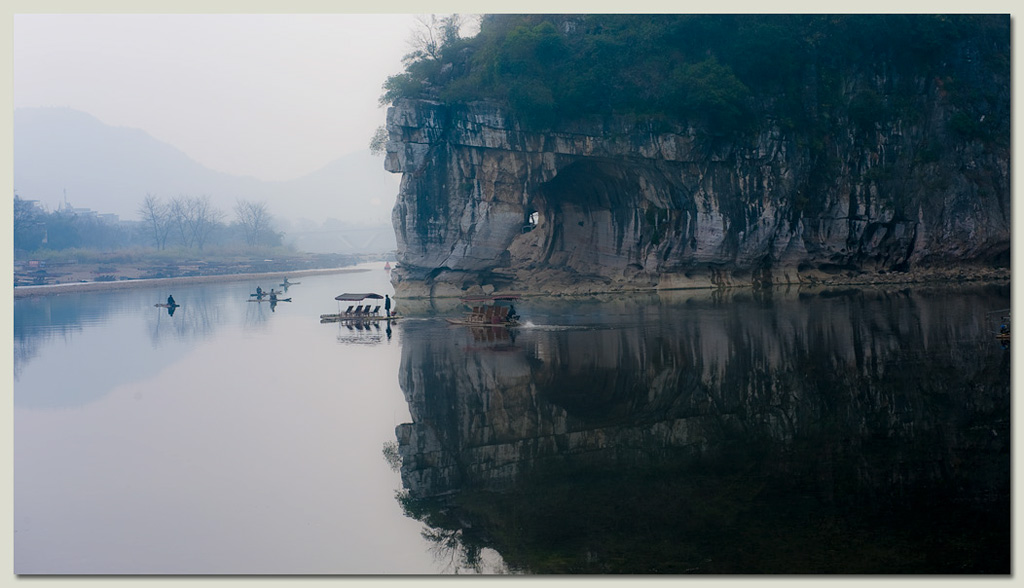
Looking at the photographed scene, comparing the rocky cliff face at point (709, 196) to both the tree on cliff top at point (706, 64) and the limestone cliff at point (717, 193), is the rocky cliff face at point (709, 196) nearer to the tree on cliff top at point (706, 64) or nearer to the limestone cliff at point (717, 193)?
the limestone cliff at point (717, 193)

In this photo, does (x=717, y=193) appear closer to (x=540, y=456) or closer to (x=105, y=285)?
→ (x=540, y=456)

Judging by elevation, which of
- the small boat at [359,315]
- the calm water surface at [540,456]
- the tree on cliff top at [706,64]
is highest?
the tree on cliff top at [706,64]

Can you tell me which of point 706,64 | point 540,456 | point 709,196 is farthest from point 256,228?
point 540,456

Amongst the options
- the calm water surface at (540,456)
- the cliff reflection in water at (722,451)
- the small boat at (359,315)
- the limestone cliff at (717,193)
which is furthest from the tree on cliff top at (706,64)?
the cliff reflection in water at (722,451)

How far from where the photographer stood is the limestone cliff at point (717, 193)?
4719cm

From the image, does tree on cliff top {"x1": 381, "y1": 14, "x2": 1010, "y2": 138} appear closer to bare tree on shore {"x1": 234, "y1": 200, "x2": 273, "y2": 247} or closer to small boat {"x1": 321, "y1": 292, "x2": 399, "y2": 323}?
small boat {"x1": 321, "y1": 292, "x2": 399, "y2": 323}

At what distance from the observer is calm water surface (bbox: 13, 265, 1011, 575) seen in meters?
10.3

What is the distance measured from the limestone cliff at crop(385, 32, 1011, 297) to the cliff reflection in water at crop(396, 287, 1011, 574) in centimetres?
2271

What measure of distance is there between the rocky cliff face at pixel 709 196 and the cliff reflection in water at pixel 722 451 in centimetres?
2271

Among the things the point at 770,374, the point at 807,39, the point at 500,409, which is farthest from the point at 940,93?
the point at 500,409

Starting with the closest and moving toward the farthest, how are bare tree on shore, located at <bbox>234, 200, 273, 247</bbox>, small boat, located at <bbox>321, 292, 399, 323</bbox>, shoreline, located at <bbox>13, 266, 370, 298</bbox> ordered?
small boat, located at <bbox>321, 292, 399, 323</bbox> < shoreline, located at <bbox>13, 266, 370, 298</bbox> < bare tree on shore, located at <bbox>234, 200, 273, 247</bbox>

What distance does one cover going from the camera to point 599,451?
14.4 metres

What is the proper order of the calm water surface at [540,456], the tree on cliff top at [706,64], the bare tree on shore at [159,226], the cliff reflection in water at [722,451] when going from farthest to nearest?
the bare tree on shore at [159,226] < the tree on cliff top at [706,64] < the calm water surface at [540,456] < the cliff reflection in water at [722,451]

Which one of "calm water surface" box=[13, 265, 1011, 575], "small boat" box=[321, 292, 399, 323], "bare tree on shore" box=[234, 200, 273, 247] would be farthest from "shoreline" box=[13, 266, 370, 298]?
"calm water surface" box=[13, 265, 1011, 575]
